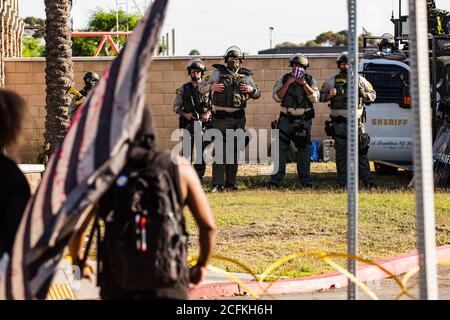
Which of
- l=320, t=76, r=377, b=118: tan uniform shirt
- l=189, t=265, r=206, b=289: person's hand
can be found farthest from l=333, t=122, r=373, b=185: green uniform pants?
l=189, t=265, r=206, b=289: person's hand

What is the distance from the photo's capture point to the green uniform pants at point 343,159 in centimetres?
1700

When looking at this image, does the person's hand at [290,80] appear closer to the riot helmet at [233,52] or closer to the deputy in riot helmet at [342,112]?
the deputy in riot helmet at [342,112]

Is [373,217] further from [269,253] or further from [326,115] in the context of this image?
[326,115]

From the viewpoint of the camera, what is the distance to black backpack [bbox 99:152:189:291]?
15.3ft

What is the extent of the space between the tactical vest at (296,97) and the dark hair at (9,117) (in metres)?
12.0

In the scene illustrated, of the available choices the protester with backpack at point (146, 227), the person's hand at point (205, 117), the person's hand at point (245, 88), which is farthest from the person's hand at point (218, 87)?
the protester with backpack at point (146, 227)

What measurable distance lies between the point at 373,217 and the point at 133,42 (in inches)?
362

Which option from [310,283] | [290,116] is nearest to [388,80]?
[290,116]

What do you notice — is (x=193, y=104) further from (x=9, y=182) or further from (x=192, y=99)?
(x=9, y=182)

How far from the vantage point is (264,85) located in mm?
24344

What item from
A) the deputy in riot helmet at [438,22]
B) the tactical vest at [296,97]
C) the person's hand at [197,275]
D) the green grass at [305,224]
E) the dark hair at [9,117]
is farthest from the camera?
the deputy in riot helmet at [438,22]

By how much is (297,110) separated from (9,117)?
40.2 ft

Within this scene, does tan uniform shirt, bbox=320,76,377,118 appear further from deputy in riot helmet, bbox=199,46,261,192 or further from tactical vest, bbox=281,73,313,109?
deputy in riot helmet, bbox=199,46,261,192
